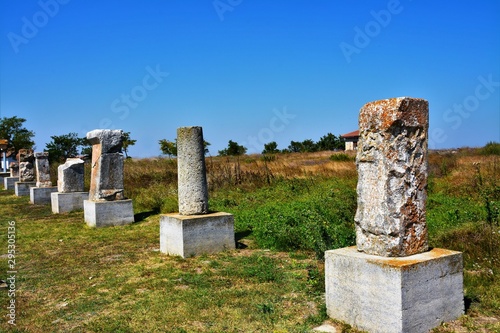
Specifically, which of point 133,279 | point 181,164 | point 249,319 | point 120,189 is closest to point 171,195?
point 120,189

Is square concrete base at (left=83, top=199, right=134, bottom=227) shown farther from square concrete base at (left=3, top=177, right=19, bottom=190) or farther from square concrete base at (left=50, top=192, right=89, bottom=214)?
square concrete base at (left=3, top=177, right=19, bottom=190)

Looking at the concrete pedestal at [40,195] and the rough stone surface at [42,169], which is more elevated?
the rough stone surface at [42,169]

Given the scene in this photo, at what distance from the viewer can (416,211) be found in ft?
14.4

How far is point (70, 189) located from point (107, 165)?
3714 mm

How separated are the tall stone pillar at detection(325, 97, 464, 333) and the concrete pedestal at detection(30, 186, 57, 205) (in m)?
15.6

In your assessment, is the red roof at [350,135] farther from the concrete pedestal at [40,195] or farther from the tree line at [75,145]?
the concrete pedestal at [40,195]

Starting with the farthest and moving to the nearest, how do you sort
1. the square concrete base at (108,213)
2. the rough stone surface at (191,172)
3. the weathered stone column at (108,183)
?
1. the weathered stone column at (108,183)
2. the square concrete base at (108,213)
3. the rough stone surface at (191,172)

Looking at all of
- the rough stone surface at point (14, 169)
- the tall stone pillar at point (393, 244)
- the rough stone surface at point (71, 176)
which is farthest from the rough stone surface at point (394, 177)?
the rough stone surface at point (14, 169)

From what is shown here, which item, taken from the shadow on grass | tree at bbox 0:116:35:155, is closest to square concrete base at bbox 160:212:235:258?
the shadow on grass

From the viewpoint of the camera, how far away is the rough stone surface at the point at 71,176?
48.3 feet

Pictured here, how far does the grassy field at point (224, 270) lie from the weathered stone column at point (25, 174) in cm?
865

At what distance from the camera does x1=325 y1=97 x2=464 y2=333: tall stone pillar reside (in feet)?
13.3

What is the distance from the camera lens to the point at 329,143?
58.6 metres

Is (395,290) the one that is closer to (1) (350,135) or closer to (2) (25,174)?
(2) (25,174)
